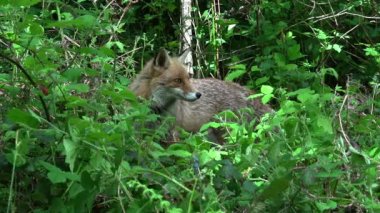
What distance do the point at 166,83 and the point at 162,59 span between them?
0.84 feet

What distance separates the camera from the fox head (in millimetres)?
8148

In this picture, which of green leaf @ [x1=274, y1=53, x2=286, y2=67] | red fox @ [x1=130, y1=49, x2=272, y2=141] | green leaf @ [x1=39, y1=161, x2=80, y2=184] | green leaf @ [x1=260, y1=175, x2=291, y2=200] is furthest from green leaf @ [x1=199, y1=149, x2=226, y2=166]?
green leaf @ [x1=274, y1=53, x2=286, y2=67]

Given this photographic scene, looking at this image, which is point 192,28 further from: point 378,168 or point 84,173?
point 84,173

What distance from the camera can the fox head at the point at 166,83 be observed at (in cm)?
815

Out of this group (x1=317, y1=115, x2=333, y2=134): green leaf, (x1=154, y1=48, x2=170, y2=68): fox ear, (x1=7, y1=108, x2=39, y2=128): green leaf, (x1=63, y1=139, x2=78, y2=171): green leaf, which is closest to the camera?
(x1=63, y1=139, x2=78, y2=171): green leaf

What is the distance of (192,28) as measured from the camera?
1009 centimetres

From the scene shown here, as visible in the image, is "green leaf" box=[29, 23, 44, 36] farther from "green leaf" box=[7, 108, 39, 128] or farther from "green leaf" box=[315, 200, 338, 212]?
"green leaf" box=[315, 200, 338, 212]

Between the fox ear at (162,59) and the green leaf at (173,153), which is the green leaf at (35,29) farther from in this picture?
the fox ear at (162,59)

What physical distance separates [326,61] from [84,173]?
679 centimetres

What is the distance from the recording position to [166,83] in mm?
8195

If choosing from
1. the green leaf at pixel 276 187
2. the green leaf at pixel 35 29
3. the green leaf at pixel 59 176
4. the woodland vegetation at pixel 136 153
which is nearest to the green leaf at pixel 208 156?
the woodland vegetation at pixel 136 153

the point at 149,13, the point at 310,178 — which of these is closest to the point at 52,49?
the point at 310,178

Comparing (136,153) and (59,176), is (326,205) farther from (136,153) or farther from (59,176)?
(59,176)

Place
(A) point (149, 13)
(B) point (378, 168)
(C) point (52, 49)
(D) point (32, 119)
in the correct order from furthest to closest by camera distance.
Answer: (A) point (149, 13), (C) point (52, 49), (B) point (378, 168), (D) point (32, 119)
